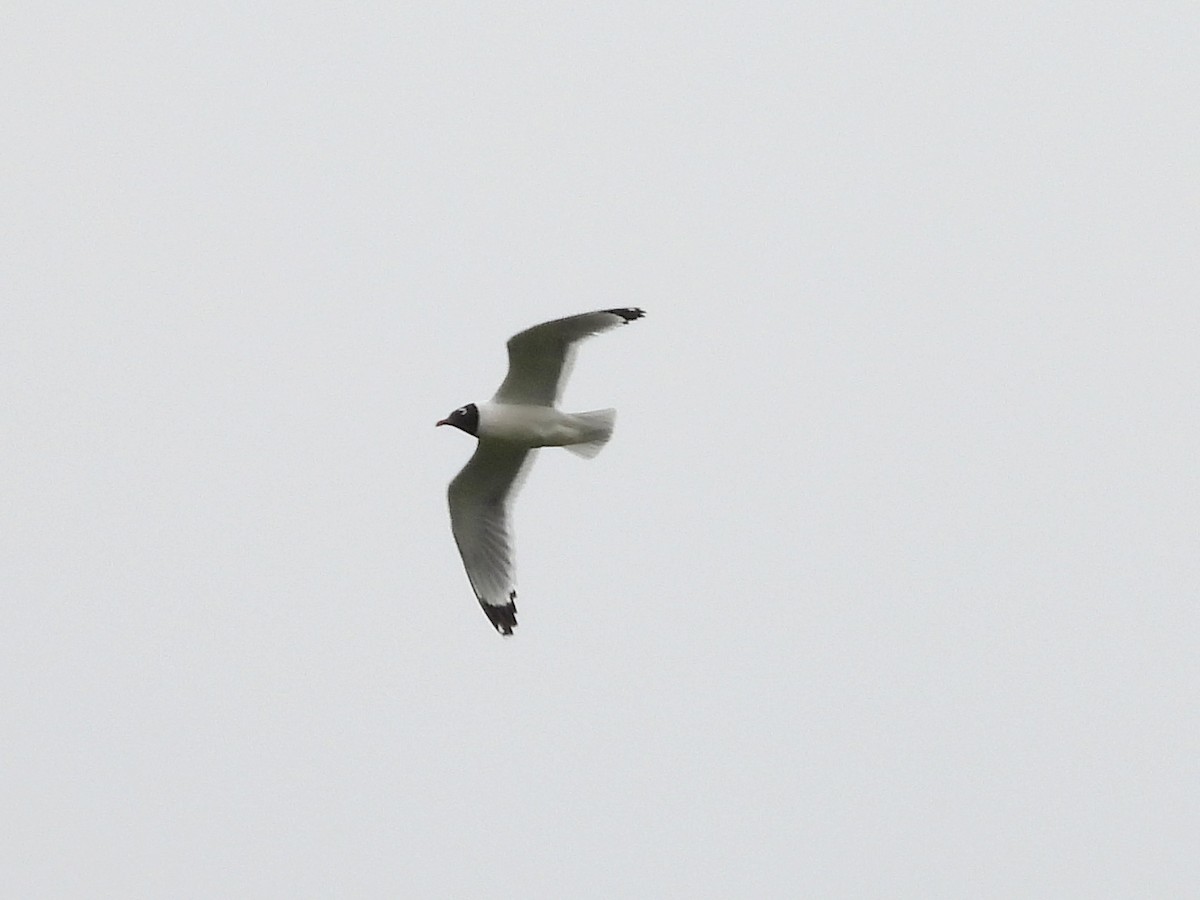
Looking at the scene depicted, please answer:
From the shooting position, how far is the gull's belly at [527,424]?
36.1ft

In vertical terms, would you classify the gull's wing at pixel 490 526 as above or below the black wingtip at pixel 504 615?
above

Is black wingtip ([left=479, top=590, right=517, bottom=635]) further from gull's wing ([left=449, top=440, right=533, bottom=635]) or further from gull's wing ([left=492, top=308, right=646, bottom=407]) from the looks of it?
gull's wing ([left=492, top=308, right=646, bottom=407])

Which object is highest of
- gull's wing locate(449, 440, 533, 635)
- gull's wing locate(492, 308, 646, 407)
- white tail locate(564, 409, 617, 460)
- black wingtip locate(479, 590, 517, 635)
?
gull's wing locate(492, 308, 646, 407)

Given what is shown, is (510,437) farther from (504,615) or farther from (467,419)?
(504,615)

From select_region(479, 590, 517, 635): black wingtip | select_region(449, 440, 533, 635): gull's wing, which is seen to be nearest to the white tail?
select_region(449, 440, 533, 635): gull's wing

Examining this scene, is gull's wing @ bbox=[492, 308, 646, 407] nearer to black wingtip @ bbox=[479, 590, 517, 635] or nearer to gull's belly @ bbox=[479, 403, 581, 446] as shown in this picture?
gull's belly @ bbox=[479, 403, 581, 446]

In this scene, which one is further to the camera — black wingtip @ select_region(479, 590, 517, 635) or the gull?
black wingtip @ select_region(479, 590, 517, 635)

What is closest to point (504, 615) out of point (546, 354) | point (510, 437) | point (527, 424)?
point (510, 437)

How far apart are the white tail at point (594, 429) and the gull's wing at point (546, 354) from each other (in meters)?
0.22


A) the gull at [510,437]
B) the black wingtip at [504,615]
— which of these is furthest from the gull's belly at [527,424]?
Result: the black wingtip at [504,615]

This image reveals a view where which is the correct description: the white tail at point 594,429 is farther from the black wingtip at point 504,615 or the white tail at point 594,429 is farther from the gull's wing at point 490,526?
the black wingtip at point 504,615

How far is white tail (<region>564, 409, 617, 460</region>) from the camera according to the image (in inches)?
435

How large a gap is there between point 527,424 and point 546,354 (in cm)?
45

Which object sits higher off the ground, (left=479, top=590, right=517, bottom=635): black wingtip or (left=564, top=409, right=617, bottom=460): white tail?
(left=564, top=409, right=617, bottom=460): white tail
